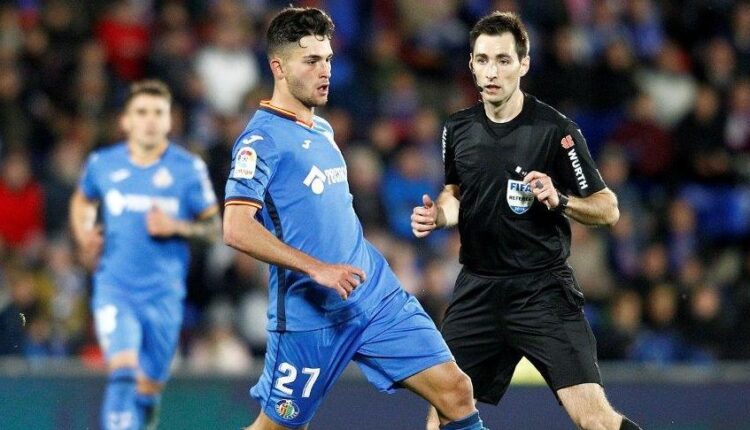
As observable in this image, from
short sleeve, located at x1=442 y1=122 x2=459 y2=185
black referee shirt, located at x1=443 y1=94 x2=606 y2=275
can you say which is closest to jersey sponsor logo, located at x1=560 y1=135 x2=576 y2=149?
black referee shirt, located at x1=443 y1=94 x2=606 y2=275

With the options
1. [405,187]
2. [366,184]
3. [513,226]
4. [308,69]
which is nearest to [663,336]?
[405,187]

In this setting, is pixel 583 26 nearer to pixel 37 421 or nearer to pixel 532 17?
pixel 532 17

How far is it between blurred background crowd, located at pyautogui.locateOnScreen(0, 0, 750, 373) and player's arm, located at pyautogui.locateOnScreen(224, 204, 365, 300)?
5303 mm

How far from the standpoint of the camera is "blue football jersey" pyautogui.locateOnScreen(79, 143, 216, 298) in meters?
9.01

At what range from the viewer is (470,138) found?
6.64 meters

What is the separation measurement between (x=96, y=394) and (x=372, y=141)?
13.2 feet

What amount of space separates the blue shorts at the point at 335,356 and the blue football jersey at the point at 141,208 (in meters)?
3.17

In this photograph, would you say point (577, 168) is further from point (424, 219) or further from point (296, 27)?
point (296, 27)

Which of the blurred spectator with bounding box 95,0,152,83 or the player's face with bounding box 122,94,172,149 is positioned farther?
the blurred spectator with bounding box 95,0,152,83

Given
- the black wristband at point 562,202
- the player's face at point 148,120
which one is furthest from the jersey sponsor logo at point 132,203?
the black wristband at point 562,202

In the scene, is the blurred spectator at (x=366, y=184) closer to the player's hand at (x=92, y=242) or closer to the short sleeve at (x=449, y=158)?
the player's hand at (x=92, y=242)

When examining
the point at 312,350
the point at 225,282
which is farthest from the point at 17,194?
the point at 312,350

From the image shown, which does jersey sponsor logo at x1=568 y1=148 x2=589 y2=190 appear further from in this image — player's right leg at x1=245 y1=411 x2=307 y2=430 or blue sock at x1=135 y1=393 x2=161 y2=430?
blue sock at x1=135 y1=393 x2=161 y2=430

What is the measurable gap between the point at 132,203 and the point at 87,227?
1.22 ft
